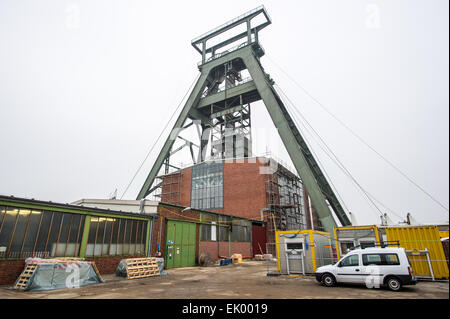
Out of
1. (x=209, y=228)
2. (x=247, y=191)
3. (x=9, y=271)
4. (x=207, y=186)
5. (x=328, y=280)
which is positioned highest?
(x=207, y=186)

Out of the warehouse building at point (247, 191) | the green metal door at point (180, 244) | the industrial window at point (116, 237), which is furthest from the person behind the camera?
the warehouse building at point (247, 191)

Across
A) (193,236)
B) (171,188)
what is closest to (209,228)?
(193,236)

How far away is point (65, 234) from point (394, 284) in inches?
572

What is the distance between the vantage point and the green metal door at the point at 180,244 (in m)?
18.5

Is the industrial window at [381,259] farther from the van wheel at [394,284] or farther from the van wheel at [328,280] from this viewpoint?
the van wheel at [328,280]

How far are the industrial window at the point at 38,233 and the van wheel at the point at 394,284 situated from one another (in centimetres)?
1408

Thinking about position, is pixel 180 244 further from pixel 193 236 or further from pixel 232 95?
pixel 232 95

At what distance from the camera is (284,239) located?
13922mm

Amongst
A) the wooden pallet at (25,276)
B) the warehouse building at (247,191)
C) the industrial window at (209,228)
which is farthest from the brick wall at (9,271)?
Result: the warehouse building at (247,191)

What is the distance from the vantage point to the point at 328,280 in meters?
9.97

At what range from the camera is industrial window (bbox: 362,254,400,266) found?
8.93 m
